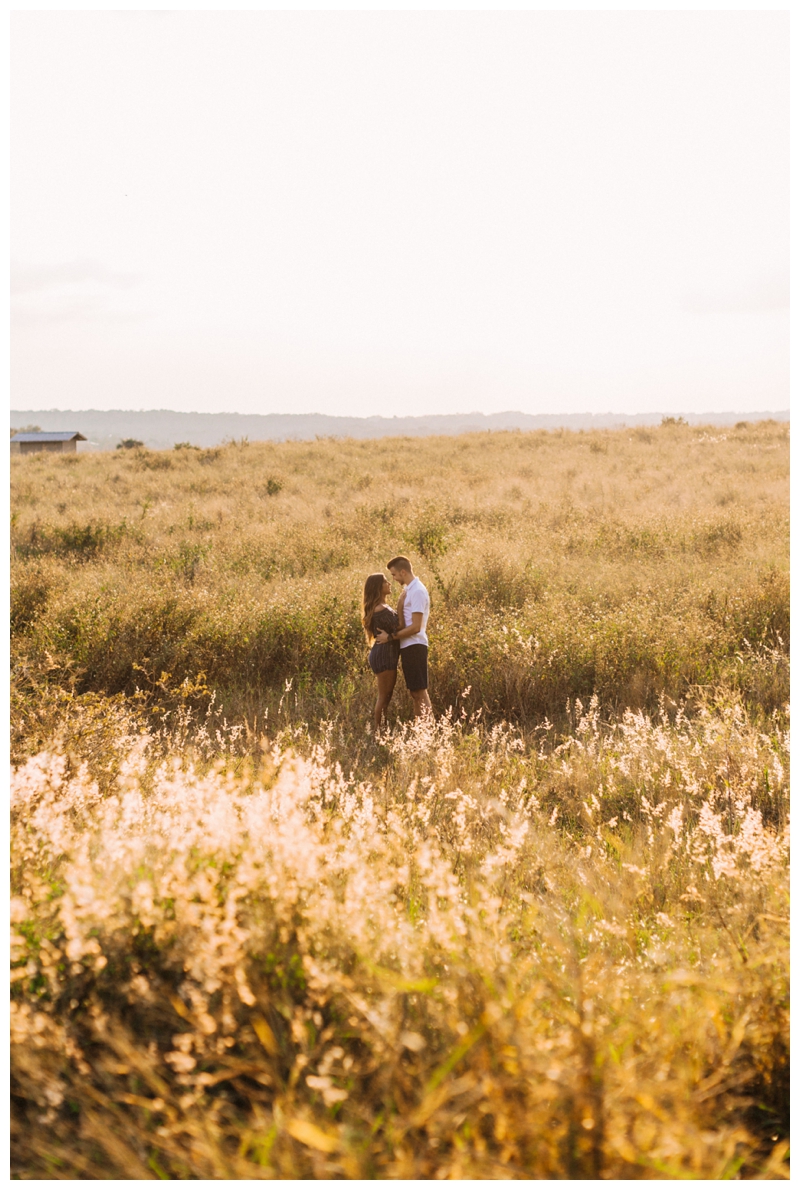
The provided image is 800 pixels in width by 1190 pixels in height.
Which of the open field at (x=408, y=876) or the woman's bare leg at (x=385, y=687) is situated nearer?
the open field at (x=408, y=876)

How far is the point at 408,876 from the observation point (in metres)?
2.75

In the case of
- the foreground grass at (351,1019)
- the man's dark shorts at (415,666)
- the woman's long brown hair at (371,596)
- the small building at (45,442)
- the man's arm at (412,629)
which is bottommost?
the foreground grass at (351,1019)

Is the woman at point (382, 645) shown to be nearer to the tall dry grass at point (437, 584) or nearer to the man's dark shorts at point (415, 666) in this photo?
the man's dark shorts at point (415, 666)

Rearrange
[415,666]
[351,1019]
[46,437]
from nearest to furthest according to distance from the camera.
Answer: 1. [351,1019]
2. [415,666]
3. [46,437]

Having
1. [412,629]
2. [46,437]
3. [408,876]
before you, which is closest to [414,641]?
[412,629]

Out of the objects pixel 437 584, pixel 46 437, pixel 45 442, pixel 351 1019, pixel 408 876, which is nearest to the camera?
pixel 351 1019

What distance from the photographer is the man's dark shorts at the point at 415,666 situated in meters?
6.10

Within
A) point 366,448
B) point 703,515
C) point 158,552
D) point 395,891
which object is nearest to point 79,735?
point 395,891

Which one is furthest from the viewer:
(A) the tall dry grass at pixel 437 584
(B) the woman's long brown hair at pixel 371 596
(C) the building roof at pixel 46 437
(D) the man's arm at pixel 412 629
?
(C) the building roof at pixel 46 437

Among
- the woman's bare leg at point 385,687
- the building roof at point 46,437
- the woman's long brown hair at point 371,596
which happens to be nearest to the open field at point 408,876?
the woman's bare leg at point 385,687

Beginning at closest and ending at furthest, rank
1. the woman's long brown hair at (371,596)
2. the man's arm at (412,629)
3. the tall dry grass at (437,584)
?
the man's arm at (412,629)
the woman's long brown hair at (371,596)
the tall dry grass at (437,584)

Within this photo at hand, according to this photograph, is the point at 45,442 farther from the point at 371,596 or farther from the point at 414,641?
the point at 414,641

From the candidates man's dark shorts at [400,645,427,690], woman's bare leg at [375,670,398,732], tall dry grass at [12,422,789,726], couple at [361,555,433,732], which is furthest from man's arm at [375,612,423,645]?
tall dry grass at [12,422,789,726]

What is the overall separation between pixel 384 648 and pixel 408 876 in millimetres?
3522
